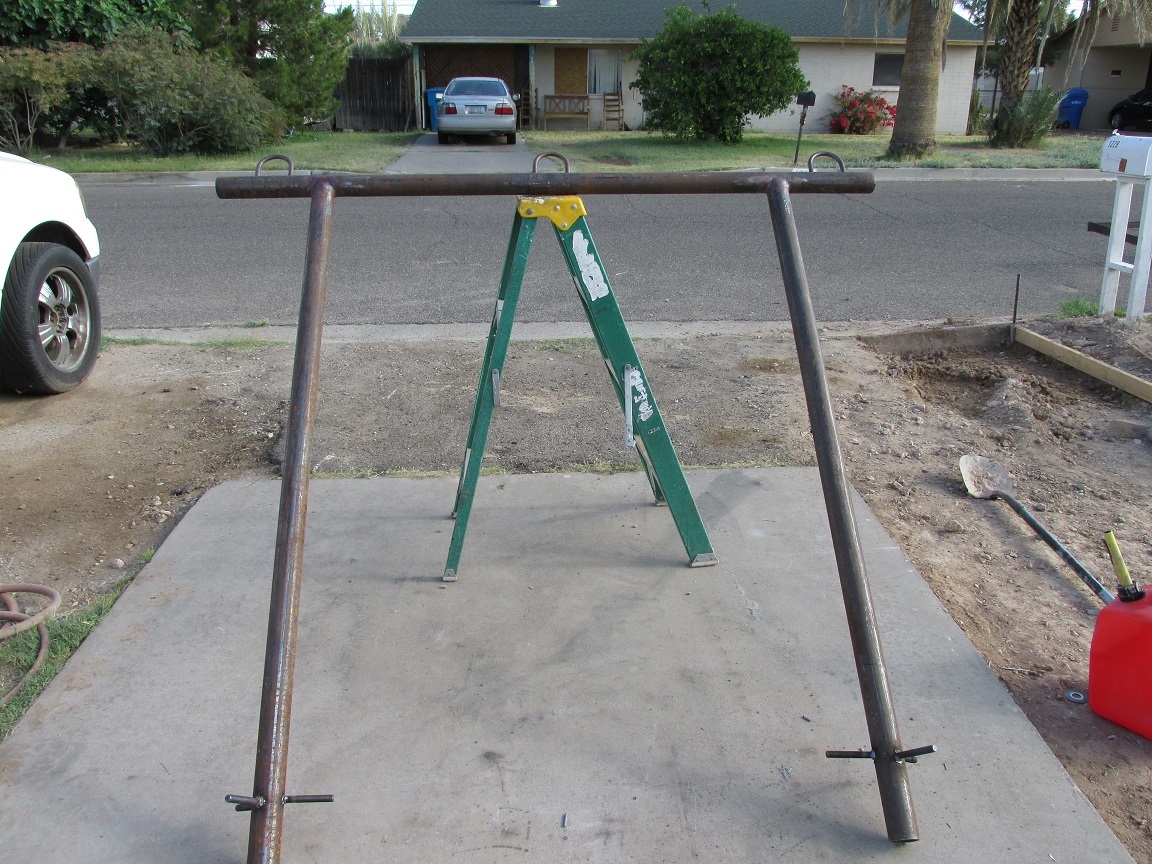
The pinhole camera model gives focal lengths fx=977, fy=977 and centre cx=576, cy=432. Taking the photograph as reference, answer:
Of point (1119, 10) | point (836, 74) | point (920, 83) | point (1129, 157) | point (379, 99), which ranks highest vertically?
point (1119, 10)

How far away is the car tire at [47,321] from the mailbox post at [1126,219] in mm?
5856

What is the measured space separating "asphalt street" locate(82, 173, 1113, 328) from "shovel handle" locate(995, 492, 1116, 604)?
3359 mm

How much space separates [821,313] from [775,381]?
6.57ft

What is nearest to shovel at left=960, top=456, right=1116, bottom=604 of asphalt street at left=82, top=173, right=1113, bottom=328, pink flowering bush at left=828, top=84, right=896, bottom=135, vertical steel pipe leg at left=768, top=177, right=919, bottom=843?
vertical steel pipe leg at left=768, top=177, right=919, bottom=843

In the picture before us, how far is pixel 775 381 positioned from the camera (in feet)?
17.6

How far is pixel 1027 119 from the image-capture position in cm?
2027

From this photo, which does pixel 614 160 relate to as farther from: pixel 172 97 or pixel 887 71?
pixel 887 71

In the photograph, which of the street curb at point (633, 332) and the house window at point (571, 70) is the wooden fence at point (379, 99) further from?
the street curb at point (633, 332)

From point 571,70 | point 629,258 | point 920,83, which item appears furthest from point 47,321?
point 571,70

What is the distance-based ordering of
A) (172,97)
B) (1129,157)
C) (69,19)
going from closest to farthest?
1. (1129,157)
2. (172,97)
3. (69,19)

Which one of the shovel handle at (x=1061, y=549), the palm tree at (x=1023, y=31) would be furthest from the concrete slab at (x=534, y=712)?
the palm tree at (x=1023, y=31)

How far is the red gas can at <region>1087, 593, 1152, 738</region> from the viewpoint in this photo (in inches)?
100.0

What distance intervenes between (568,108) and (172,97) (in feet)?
46.8

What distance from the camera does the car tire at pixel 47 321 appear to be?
194 inches
